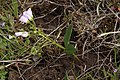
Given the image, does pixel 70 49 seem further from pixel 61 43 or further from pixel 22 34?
pixel 22 34

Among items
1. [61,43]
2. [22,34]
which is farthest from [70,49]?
[22,34]

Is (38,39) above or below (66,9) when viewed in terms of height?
below

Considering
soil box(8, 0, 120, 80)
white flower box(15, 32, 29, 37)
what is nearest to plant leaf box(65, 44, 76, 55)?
soil box(8, 0, 120, 80)

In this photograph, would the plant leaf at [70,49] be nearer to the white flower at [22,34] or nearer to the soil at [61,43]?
the soil at [61,43]

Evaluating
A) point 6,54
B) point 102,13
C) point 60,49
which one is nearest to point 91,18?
point 102,13

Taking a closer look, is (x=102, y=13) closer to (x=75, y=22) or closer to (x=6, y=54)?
(x=75, y=22)

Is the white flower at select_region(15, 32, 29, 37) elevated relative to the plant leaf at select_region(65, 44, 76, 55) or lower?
elevated

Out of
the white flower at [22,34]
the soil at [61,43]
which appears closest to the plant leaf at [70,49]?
the soil at [61,43]

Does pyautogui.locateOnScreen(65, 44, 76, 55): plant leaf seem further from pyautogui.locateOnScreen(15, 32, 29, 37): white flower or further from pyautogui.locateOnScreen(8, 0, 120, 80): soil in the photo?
pyautogui.locateOnScreen(15, 32, 29, 37): white flower
